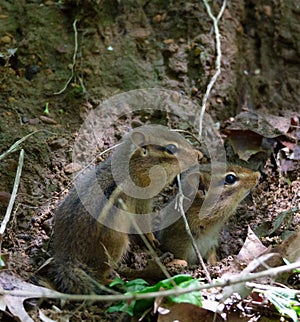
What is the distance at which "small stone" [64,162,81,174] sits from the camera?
18.4ft

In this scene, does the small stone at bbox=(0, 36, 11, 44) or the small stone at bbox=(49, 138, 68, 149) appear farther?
the small stone at bbox=(0, 36, 11, 44)

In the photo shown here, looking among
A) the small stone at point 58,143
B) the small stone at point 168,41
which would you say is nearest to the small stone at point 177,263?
the small stone at point 58,143

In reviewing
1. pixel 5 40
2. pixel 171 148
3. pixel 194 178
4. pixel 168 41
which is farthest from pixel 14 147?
pixel 168 41

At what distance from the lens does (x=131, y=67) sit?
20.9 ft

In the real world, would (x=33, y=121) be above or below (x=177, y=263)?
above

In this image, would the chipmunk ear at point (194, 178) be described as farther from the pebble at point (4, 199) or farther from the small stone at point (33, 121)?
the small stone at point (33, 121)

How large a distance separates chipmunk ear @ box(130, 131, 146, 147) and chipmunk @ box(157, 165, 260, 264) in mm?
565

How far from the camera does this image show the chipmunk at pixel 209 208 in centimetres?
518

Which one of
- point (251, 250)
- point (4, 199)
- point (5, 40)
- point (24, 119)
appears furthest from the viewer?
point (5, 40)

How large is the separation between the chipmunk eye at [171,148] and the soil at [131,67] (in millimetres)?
978

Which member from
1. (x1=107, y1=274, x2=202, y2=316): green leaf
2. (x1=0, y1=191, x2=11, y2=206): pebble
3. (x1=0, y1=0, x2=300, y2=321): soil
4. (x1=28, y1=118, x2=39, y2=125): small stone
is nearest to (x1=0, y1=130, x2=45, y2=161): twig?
(x1=0, y1=0, x2=300, y2=321): soil

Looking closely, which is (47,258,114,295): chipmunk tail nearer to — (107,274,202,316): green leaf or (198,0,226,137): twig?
(107,274,202,316): green leaf

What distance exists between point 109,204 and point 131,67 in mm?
2143

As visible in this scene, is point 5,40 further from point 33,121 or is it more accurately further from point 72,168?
point 72,168
